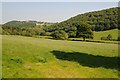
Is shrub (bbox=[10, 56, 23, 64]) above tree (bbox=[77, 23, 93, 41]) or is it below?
below

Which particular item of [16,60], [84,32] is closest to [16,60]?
[16,60]

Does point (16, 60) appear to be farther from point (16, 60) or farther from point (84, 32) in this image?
point (84, 32)

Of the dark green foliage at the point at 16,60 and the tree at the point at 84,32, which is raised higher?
the tree at the point at 84,32

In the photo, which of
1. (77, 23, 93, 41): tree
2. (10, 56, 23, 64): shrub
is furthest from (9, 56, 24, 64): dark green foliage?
(77, 23, 93, 41): tree

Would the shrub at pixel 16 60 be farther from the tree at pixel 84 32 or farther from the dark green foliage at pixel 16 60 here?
the tree at pixel 84 32

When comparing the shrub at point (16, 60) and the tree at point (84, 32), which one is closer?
the shrub at point (16, 60)

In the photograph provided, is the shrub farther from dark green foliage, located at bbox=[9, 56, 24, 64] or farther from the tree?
the tree

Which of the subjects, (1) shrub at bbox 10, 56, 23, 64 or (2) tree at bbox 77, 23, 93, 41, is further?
(2) tree at bbox 77, 23, 93, 41

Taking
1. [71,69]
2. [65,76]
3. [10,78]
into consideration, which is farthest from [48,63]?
[10,78]

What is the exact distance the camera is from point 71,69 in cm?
2220

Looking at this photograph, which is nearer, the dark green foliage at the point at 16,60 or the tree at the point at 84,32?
the dark green foliage at the point at 16,60

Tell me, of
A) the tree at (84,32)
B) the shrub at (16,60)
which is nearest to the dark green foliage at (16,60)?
the shrub at (16,60)

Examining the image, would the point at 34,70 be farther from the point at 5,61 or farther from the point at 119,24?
the point at 119,24

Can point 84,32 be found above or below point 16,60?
above
